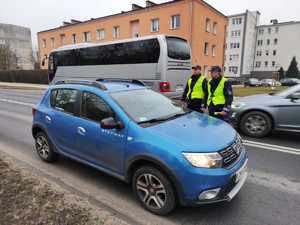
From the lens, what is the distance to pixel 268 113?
223 inches

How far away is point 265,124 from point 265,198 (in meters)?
3.13

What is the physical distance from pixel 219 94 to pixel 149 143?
117 inches

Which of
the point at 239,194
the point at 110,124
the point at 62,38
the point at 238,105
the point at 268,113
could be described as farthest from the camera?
the point at 62,38

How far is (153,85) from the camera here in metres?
9.41

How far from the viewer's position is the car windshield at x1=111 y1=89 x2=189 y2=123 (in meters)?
3.10

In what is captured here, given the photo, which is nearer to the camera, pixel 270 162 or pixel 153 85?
pixel 270 162

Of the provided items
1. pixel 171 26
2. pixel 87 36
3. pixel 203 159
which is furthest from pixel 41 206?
pixel 87 36

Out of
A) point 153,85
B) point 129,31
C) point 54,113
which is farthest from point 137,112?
point 129,31

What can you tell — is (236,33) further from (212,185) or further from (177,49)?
(212,185)

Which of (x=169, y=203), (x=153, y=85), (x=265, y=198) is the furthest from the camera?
(x=153, y=85)

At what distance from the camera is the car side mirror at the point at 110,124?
2879 mm

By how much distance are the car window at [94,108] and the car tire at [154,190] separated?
921mm

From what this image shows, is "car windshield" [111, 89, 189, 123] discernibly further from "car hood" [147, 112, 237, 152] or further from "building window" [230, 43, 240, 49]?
"building window" [230, 43, 240, 49]

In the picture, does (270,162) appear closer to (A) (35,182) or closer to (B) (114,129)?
(B) (114,129)
